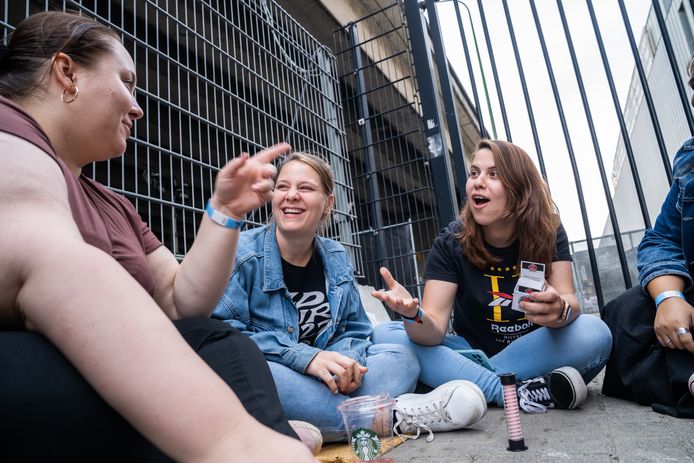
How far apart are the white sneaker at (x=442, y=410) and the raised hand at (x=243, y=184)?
3.11 feet

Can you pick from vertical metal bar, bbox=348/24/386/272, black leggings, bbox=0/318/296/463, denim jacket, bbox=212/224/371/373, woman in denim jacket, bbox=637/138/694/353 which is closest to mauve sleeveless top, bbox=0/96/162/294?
black leggings, bbox=0/318/296/463

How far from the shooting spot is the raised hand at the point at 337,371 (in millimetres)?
1573

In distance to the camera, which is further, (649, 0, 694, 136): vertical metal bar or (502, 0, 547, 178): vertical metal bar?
(502, 0, 547, 178): vertical metal bar

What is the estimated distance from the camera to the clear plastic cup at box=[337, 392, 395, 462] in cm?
132

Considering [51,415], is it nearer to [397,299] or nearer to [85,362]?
[85,362]

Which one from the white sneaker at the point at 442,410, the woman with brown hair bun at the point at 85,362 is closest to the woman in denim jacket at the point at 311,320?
the white sneaker at the point at 442,410

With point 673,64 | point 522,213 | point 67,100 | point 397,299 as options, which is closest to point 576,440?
point 397,299

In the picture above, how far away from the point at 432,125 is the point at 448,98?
229 millimetres

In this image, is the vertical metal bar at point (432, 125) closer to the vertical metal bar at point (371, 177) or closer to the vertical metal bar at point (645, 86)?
the vertical metal bar at point (371, 177)

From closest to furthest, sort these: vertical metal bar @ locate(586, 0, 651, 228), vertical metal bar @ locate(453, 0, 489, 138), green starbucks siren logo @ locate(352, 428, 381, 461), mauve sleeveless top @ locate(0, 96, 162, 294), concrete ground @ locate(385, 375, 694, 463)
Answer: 1. mauve sleeveless top @ locate(0, 96, 162, 294)
2. concrete ground @ locate(385, 375, 694, 463)
3. green starbucks siren logo @ locate(352, 428, 381, 461)
4. vertical metal bar @ locate(586, 0, 651, 228)
5. vertical metal bar @ locate(453, 0, 489, 138)

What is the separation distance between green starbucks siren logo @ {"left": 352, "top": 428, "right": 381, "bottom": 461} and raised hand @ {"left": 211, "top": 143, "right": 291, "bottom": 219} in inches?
29.5

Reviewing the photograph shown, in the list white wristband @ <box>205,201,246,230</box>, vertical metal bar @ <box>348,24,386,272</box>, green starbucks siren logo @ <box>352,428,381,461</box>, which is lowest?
green starbucks siren logo @ <box>352,428,381,461</box>

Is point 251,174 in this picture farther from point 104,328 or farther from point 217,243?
point 104,328

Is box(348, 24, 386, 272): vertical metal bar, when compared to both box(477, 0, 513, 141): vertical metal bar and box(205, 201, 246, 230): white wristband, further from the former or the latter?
box(205, 201, 246, 230): white wristband
